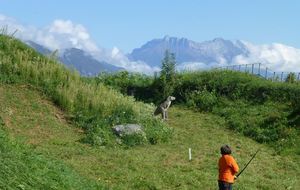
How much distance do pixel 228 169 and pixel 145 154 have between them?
6.14 m

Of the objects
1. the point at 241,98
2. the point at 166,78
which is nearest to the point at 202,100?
the point at 241,98

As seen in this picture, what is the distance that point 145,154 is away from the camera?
18.9m

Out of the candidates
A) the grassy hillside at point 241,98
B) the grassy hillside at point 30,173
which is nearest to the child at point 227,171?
the grassy hillside at point 30,173

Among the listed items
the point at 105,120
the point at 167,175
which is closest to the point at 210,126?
the point at 105,120

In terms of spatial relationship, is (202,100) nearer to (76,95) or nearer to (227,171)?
(76,95)

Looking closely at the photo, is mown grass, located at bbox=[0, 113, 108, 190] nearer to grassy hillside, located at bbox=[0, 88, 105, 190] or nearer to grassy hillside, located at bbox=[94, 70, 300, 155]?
grassy hillside, located at bbox=[0, 88, 105, 190]

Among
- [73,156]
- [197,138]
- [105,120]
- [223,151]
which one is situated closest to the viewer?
[223,151]

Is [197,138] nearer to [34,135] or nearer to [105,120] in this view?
[105,120]

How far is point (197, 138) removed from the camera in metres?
23.0

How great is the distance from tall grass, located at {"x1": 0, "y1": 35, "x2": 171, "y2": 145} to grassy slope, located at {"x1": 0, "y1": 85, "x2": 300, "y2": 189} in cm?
53

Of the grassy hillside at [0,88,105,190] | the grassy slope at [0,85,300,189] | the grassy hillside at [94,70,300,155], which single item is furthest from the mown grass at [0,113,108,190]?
the grassy hillside at [94,70,300,155]

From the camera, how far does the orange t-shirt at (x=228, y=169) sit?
13.0 meters

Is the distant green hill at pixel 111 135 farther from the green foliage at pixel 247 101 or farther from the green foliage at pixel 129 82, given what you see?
the green foliage at pixel 129 82

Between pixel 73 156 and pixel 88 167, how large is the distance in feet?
4.54
